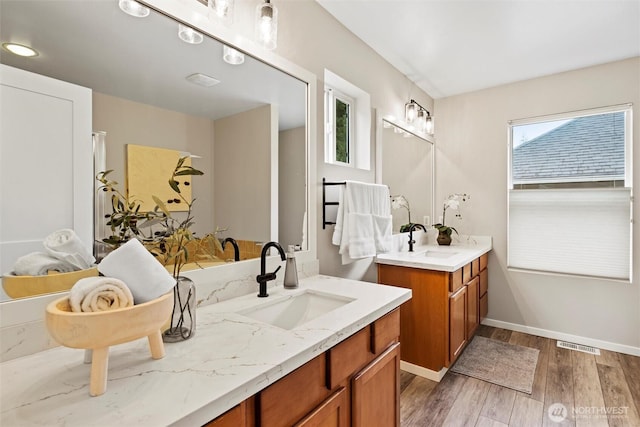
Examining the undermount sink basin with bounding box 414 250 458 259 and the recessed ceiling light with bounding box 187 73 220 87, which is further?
the undermount sink basin with bounding box 414 250 458 259

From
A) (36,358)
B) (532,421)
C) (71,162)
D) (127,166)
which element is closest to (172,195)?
(127,166)

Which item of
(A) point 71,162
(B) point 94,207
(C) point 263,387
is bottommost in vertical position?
(C) point 263,387

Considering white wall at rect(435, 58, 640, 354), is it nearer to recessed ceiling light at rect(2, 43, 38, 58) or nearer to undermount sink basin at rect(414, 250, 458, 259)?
undermount sink basin at rect(414, 250, 458, 259)

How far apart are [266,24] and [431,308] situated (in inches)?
77.0

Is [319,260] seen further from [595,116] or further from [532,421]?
[595,116]

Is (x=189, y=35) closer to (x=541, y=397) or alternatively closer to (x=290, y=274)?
(x=290, y=274)

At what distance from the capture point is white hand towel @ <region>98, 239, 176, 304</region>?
29.7 inches

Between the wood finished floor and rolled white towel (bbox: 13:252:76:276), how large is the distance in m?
1.83

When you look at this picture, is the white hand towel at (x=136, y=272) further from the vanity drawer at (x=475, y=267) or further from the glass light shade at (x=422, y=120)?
the glass light shade at (x=422, y=120)

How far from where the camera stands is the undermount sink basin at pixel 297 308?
1332mm

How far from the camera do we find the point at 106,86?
3.36 ft

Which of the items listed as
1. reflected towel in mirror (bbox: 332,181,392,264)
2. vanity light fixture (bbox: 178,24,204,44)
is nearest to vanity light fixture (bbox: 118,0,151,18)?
vanity light fixture (bbox: 178,24,204,44)

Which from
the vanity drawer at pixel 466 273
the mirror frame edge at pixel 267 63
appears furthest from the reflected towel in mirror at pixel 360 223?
the vanity drawer at pixel 466 273

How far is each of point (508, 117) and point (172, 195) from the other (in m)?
3.19
